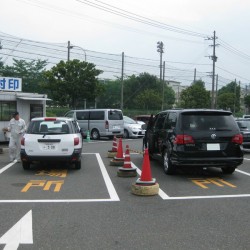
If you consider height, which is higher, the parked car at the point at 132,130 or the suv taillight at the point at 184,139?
the suv taillight at the point at 184,139

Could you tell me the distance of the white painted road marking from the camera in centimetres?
500

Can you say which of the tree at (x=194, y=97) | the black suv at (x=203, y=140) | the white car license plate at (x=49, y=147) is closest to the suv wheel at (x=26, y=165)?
the white car license plate at (x=49, y=147)

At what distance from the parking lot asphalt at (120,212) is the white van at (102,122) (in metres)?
14.6

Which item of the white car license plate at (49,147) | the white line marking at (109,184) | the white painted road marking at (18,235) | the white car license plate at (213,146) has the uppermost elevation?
the white car license plate at (213,146)

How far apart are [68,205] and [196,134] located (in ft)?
13.0

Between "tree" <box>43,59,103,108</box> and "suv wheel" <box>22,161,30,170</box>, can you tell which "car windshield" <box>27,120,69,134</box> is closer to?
"suv wheel" <box>22,161,30,170</box>

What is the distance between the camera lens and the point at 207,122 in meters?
9.98

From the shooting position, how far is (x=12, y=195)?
7.98m

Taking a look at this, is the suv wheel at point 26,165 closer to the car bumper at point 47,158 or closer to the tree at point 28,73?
the car bumper at point 47,158

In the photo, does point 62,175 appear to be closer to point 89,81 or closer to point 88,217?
point 88,217

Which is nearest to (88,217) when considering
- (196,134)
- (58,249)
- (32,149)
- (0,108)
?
(58,249)

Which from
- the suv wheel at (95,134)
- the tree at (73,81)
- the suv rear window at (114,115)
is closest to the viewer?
the suv rear window at (114,115)

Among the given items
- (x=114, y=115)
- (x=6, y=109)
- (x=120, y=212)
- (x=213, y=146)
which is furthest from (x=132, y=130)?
(x=120, y=212)

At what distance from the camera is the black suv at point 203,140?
9.74 metres
